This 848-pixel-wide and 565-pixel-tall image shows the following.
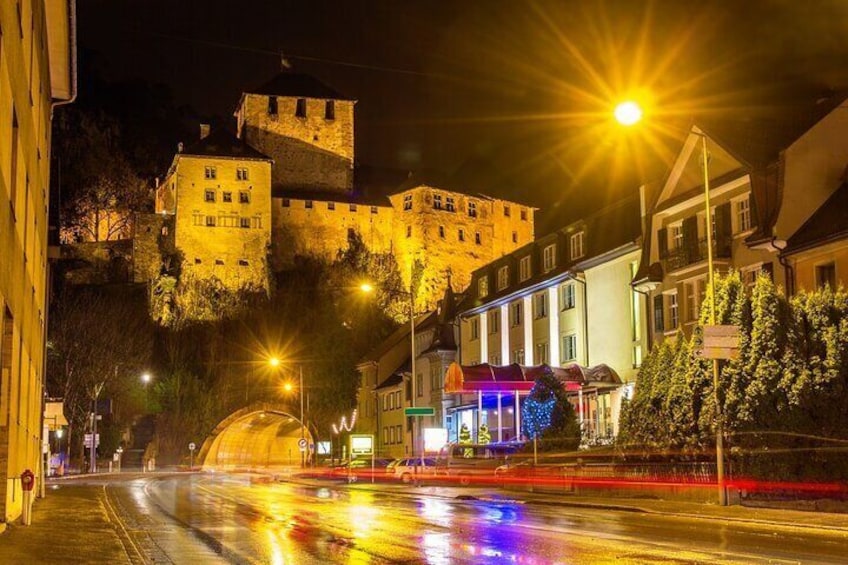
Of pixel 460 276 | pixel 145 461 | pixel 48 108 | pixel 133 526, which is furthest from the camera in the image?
pixel 460 276

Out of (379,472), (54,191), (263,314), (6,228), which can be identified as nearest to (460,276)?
(263,314)

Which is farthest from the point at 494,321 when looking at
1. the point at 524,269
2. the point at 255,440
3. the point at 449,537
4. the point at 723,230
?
the point at 255,440

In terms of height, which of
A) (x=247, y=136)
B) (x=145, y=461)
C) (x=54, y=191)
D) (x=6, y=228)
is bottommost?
(x=145, y=461)

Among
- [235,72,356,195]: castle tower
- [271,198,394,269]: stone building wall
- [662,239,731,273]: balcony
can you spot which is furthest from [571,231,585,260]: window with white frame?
[235,72,356,195]: castle tower

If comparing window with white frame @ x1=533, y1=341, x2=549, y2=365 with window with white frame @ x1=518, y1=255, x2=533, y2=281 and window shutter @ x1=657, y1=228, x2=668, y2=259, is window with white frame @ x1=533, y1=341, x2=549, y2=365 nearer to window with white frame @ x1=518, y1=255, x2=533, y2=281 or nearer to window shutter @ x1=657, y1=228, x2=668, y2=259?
window with white frame @ x1=518, y1=255, x2=533, y2=281

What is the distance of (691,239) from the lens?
3672cm

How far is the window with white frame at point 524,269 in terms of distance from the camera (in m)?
52.4

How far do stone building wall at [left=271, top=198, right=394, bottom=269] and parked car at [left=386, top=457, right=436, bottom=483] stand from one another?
71.5m

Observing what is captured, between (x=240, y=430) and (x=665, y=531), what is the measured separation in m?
73.3

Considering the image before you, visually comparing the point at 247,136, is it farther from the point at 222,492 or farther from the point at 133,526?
the point at 133,526

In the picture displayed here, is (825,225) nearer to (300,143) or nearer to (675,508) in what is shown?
(675,508)

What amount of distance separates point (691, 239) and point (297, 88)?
328ft

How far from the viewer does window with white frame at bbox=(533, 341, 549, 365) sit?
4872 cm

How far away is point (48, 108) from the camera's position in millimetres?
26359
